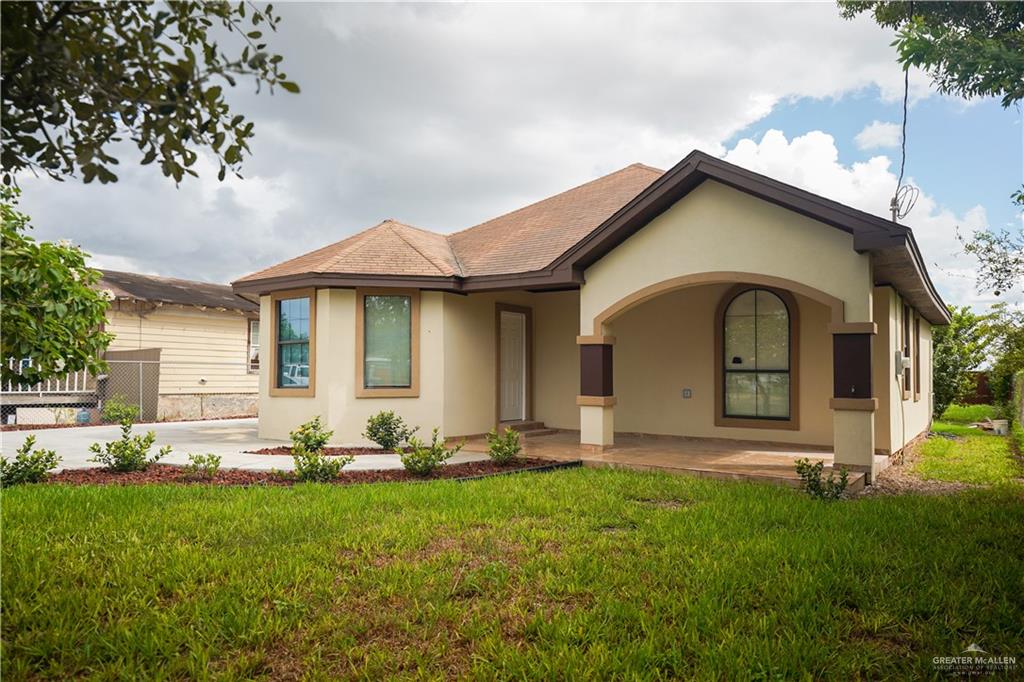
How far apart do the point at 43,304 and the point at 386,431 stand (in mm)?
7311

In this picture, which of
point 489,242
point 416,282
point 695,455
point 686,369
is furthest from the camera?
point 489,242

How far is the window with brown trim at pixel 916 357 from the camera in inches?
509

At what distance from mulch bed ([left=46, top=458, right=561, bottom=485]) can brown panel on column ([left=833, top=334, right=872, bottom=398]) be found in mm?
4270

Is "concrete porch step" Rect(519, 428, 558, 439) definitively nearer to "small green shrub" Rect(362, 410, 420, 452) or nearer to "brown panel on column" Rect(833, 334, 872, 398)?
"small green shrub" Rect(362, 410, 420, 452)

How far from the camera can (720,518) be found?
608cm

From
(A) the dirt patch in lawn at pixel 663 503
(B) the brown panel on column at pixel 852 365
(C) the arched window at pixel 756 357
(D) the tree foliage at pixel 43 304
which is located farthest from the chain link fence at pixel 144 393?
(B) the brown panel on column at pixel 852 365

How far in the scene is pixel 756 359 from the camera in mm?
11523

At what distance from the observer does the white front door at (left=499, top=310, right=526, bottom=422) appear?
1376 centimetres

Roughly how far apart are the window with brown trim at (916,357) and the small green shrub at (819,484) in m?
6.97

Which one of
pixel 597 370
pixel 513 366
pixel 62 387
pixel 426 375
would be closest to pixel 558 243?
pixel 513 366

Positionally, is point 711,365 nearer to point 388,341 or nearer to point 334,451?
point 388,341

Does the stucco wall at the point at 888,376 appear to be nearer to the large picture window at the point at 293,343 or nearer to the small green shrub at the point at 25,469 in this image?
the large picture window at the point at 293,343

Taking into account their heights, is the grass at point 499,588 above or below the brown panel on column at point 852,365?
below

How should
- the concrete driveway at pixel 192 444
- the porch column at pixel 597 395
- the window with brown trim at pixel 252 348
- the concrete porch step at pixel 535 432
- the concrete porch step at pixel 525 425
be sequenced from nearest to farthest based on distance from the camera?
the concrete driveway at pixel 192 444, the porch column at pixel 597 395, the concrete porch step at pixel 535 432, the concrete porch step at pixel 525 425, the window with brown trim at pixel 252 348
